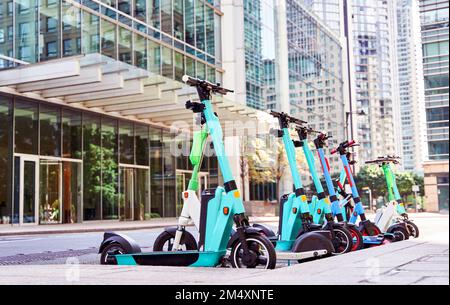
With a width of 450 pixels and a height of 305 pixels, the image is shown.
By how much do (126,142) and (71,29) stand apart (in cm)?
500

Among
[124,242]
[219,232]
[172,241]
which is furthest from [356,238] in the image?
[124,242]

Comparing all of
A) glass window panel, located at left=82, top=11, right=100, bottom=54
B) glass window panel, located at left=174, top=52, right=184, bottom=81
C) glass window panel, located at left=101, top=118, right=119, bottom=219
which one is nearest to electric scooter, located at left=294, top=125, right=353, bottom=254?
glass window panel, located at left=82, top=11, right=100, bottom=54

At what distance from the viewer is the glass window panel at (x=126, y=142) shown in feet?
68.0

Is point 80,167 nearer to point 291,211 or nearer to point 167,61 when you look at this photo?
point 167,61

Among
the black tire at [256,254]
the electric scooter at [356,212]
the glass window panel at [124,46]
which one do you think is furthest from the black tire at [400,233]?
the glass window panel at [124,46]

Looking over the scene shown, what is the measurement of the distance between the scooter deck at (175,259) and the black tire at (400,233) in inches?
160

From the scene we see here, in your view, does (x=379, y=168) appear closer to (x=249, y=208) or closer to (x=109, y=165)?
(x=109, y=165)

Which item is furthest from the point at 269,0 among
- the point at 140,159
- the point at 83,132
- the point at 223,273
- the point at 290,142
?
the point at 140,159

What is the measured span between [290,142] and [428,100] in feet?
9.17

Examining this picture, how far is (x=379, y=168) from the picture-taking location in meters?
8.84

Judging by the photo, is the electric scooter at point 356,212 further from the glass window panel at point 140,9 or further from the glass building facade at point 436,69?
the glass window panel at point 140,9

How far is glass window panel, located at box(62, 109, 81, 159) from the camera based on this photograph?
18.2 m

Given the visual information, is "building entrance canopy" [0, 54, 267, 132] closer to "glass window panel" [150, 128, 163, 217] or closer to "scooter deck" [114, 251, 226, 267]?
"glass window panel" [150, 128, 163, 217]

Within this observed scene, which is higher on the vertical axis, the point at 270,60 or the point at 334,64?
the point at 270,60
